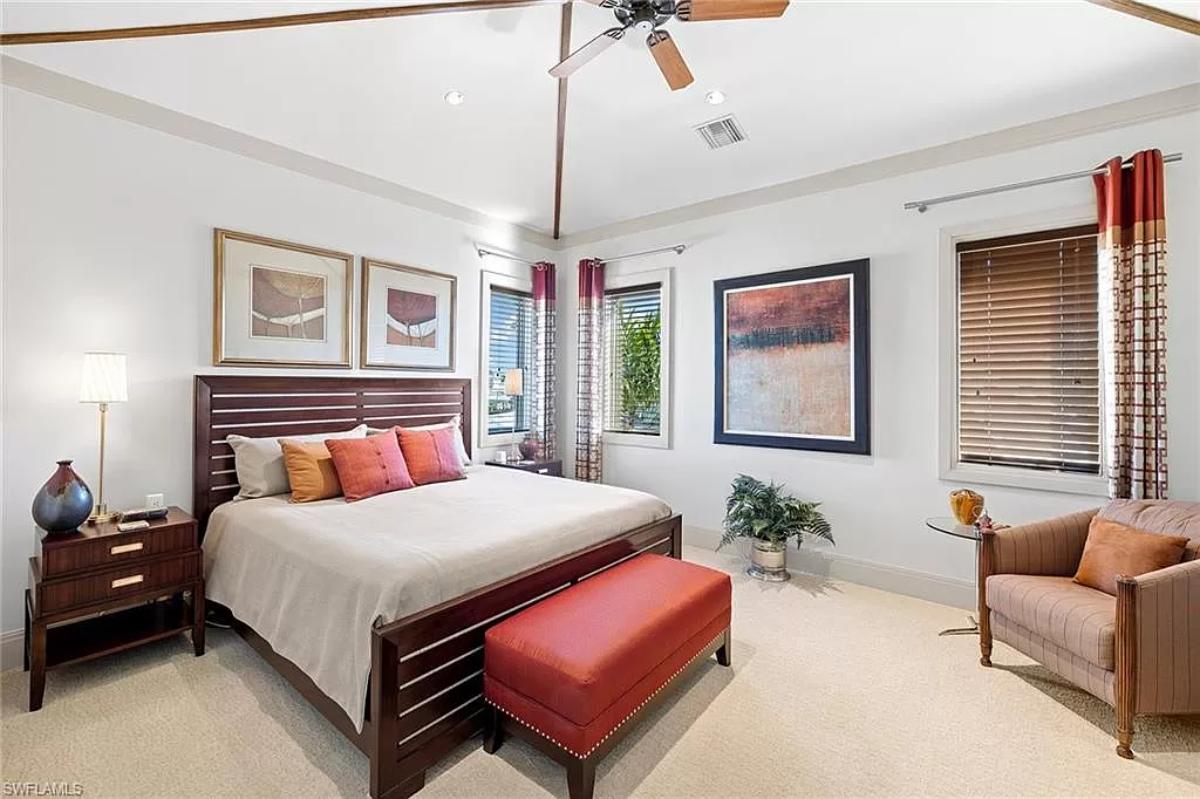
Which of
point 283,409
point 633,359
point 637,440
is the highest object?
point 633,359

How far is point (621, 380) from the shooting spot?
5.35m

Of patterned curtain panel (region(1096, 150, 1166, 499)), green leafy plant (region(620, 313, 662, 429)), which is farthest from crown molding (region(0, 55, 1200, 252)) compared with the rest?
green leafy plant (region(620, 313, 662, 429))

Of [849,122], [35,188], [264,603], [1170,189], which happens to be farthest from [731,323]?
[35,188]

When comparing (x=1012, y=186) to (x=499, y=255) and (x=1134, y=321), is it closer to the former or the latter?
(x=1134, y=321)

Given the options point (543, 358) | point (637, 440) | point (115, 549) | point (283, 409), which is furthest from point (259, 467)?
point (637, 440)

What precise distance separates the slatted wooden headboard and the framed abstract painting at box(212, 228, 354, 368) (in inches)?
6.4

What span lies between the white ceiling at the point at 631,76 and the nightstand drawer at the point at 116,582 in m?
2.56

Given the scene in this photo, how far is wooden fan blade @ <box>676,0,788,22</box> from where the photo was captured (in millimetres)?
2136

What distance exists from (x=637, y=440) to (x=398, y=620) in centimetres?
347

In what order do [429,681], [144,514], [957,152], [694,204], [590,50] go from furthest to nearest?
[694,204]
[957,152]
[144,514]
[590,50]
[429,681]

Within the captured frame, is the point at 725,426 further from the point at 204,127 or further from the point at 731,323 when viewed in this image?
the point at 204,127

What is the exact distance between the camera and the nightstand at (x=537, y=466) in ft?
15.5

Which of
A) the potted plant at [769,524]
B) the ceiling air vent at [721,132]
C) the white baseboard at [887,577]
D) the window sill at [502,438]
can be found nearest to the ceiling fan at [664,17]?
the ceiling air vent at [721,132]

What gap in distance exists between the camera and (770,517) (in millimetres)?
3939
